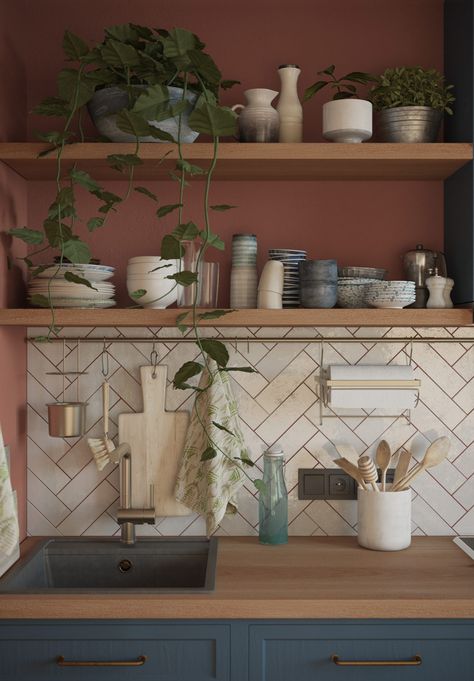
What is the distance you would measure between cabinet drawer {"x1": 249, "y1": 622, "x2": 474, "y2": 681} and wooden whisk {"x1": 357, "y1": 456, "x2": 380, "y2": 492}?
44 cm

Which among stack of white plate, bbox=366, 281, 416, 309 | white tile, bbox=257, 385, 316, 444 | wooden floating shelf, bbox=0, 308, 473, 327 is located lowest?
white tile, bbox=257, 385, 316, 444

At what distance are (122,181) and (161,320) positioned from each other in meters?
0.55

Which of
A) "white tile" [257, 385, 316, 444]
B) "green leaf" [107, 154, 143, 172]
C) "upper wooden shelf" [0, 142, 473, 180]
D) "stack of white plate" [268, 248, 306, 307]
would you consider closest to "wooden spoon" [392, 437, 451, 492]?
"white tile" [257, 385, 316, 444]

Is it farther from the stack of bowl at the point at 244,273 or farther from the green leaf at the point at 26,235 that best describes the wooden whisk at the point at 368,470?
the green leaf at the point at 26,235

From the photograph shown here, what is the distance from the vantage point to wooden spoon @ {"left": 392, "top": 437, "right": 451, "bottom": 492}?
87.4 inches

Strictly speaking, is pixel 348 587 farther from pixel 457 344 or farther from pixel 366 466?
pixel 457 344

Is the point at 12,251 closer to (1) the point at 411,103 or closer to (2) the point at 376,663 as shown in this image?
(1) the point at 411,103

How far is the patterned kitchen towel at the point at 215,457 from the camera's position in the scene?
7.23 ft

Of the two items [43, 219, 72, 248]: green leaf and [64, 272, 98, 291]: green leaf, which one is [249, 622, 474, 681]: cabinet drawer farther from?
[43, 219, 72, 248]: green leaf

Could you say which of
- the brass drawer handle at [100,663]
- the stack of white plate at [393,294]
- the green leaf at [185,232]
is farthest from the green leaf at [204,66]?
the brass drawer handle at [100,663]

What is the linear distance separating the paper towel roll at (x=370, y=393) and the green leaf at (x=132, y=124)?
0.83 meters

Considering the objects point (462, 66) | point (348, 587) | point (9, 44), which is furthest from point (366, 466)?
point (9, 44)

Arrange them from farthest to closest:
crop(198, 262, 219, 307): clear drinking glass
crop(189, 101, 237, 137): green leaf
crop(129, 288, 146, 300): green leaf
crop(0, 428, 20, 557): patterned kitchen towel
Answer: crop(198, 262, 219, 307): clear drinking glass
crop(129, 288, 146, 300): green leaf
crop(189, 101, 237, 137): green leaf
crop(0, 428, 20, 557): patterned kitchen towel

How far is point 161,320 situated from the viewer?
208 cm
